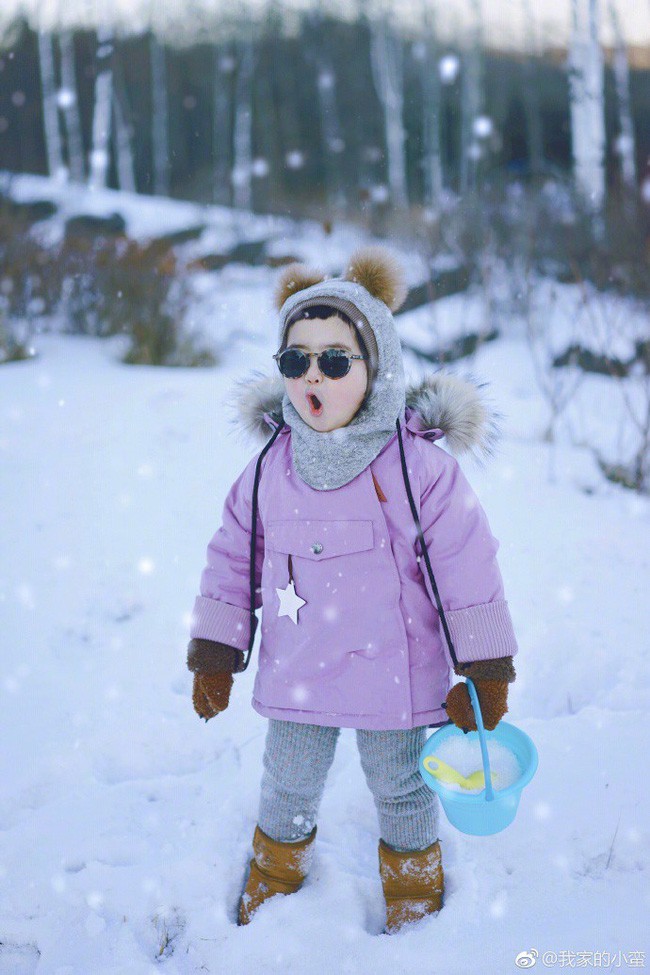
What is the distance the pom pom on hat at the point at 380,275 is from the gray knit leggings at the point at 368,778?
1037mm

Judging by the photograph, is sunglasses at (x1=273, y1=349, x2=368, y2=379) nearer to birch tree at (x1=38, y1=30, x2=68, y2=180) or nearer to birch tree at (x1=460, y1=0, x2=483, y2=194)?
birch tree at (x1=460, y1=0, x2=483, y2=194)

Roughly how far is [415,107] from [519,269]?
13.1 meters

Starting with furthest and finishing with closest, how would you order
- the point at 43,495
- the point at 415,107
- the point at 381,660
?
the point at 415,107 < the point at 43,495 < the point at 381,660

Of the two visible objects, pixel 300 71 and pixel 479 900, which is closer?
pixel 479 900

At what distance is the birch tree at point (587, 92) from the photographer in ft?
25.4

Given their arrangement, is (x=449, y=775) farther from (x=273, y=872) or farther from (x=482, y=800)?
(x=273, y=872)

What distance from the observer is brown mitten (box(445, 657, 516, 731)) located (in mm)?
1409

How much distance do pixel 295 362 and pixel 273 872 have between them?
48.7 inches

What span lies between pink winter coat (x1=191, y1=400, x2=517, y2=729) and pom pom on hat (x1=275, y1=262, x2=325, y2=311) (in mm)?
462

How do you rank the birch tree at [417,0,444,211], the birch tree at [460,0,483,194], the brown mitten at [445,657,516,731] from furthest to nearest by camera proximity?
the birch tree at [417,0,444,211] < the birch tree at [460,0,483,194] < the brown mitten at [445,657,516,731]

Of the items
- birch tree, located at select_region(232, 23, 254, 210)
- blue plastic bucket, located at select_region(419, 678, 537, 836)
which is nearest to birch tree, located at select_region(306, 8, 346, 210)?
birch tree, located at select_region(232, 23, 254, 210)

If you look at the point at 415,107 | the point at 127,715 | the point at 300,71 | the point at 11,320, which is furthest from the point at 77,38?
the point at 127,715

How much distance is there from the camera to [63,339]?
5.70 metres

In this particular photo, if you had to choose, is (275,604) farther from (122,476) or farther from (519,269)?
(519,269)
